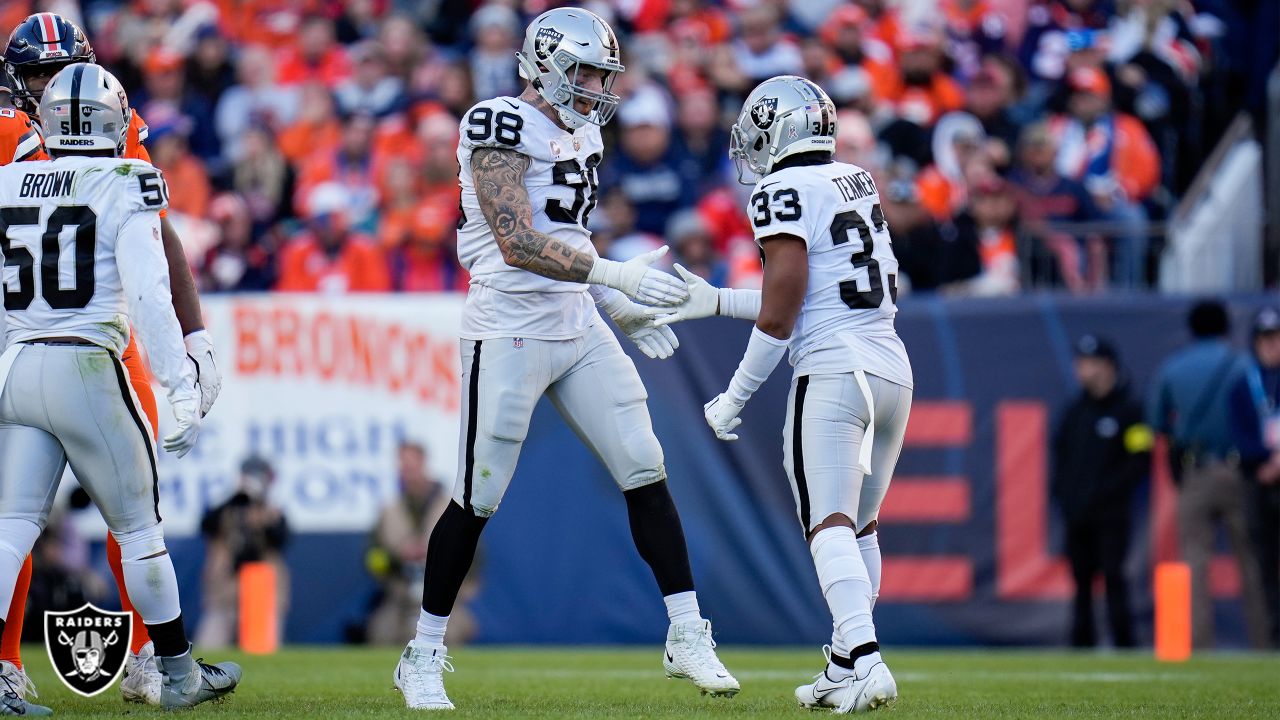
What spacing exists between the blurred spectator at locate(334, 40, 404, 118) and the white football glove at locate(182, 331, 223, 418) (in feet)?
26.1

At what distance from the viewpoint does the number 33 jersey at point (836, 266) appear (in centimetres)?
564

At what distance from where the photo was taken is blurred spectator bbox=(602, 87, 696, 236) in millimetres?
11930

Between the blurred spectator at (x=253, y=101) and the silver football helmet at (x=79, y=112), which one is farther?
the blurred spectator at (x=253, y=101)

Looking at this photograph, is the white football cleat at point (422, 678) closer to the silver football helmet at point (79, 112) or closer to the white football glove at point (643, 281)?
the white football glove at point (643, 281)

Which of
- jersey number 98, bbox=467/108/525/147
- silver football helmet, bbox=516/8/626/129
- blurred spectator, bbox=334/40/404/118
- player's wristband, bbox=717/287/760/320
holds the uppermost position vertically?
blurred spectator, bbox=334/40/404/118

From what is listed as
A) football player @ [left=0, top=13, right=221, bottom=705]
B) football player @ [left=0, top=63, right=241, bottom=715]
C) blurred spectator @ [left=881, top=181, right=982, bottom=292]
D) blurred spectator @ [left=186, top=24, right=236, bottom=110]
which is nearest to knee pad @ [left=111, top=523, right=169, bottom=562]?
football player @ [left=0, top=63, right=241, bottom=715]

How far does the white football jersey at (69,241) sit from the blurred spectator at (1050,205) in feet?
22.7

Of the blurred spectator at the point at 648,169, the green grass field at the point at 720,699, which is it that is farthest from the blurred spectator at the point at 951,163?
the green grass field at the point at 720,699

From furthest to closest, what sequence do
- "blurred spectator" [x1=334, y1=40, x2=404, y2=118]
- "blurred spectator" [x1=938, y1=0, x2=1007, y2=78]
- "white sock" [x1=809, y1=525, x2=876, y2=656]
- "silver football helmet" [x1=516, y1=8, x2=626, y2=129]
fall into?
"blurred spectator" [x1=334, y1=40, x2=404, y2=118], "blurred spectator" [x1=938, y1=0, x2=1007, y2=78], "silver football helmet" [x1=516, y1=8, x2=626, y2=129], "white sock" [x1=809, y1=525, x2=876, y2=656]

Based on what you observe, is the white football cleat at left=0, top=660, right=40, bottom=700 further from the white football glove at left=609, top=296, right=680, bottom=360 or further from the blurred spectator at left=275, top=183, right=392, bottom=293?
the blurred spectator at left=275, top=183, right=392, bottom=293

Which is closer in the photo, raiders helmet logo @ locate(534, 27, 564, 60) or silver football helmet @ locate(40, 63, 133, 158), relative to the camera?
silver football helmet @ locate(40, 63, 133, 158)

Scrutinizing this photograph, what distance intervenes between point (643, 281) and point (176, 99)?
9.58 metres

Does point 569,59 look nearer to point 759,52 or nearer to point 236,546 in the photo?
point 236,546

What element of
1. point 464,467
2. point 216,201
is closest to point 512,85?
point 216,201
